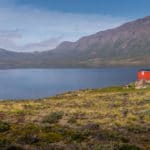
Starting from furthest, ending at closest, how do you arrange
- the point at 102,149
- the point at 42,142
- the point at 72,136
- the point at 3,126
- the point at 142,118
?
1. the point at 142,118
2. the point at 3,126
3. the point at 72,136
4. the point at 42,142
5. the point at 102,149

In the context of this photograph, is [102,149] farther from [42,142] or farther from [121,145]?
[42,142]

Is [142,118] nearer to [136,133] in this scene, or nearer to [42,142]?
[136,133]

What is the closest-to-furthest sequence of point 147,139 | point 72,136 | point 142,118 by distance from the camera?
1. point 72,136
2. point 147,139
3. point 142,118

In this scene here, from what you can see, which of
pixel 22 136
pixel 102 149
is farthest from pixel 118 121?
pixel 102 149

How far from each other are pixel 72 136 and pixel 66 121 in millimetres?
10525

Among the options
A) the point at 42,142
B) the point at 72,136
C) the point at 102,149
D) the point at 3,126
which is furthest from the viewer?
the point at 3,126

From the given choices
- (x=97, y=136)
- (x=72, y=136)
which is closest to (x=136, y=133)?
(x=97, y=136)

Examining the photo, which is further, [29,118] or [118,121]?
[29,118]

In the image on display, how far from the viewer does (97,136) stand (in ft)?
52.5

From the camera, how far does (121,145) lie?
12.4 m

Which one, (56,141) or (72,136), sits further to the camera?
(72,136)

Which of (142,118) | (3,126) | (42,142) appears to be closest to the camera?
(42,142)

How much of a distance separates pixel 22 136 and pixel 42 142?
3.99 ft

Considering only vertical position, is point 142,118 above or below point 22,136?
below
